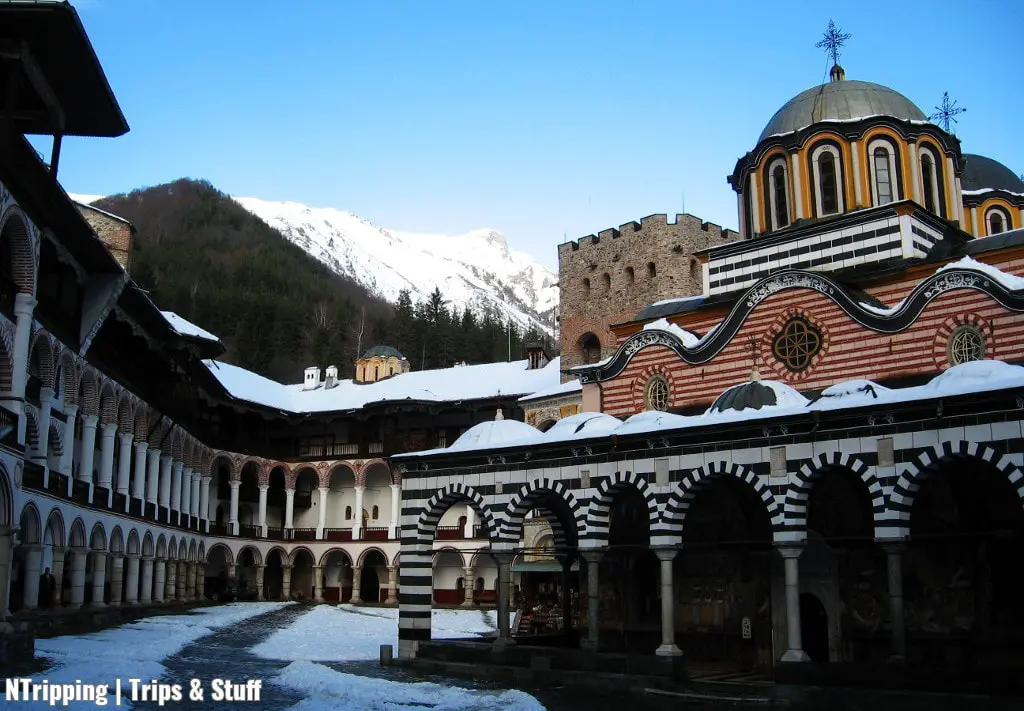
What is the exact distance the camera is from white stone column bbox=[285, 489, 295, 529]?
49.2m

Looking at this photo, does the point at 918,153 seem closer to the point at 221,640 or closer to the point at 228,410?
the point at 221,640

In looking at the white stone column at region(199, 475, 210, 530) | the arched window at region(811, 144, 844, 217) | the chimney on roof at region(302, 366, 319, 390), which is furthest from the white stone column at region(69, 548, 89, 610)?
the chimney on roof at region(302, 366, 319, 390)

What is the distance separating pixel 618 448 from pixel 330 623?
1737 cm

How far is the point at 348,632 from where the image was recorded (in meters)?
29.2

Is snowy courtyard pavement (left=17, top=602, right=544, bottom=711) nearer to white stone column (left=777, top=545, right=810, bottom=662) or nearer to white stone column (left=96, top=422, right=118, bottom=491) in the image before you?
white stone column (left=777, top=545, right=810, bottom=662)

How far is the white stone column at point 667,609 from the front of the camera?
17031 mm

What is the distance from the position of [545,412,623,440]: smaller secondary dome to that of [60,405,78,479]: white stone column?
42.2ft

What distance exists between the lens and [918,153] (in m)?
24.4

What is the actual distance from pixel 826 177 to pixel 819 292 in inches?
191

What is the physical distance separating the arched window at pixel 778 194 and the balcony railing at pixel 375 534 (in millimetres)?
28347

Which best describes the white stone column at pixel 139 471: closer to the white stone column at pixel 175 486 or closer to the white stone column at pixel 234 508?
the white stone column at pixel 175 486

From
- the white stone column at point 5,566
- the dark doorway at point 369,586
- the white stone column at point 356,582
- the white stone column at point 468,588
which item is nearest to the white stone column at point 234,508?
the white stone column at point 356,582

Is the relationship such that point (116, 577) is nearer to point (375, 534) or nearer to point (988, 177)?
point (375, 534)

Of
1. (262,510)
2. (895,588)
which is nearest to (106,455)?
(262,510)
